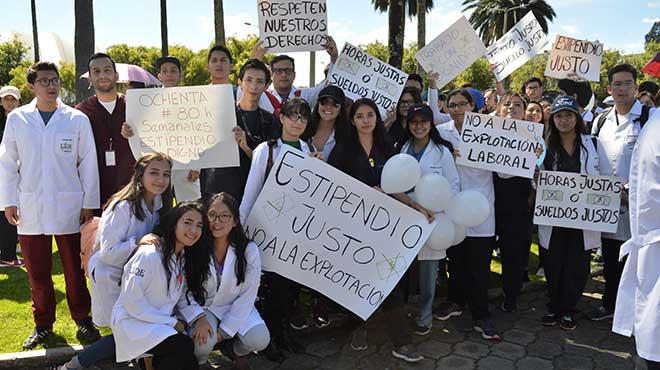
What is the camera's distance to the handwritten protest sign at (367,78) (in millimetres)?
5590

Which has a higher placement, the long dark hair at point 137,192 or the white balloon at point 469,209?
the long dark hair at point 137,192

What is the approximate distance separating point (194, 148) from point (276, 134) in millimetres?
696

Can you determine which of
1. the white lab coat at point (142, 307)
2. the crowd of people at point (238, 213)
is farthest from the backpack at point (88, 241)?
the white lab coat at point (142, 307)

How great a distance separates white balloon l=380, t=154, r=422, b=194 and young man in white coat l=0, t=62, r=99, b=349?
241cm

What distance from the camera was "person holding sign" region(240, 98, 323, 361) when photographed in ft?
13.8

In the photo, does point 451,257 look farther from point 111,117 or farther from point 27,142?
point 27,142

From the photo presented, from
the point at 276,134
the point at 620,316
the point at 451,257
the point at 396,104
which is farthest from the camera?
the point at 396,104

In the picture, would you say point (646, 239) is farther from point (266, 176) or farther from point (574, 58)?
point (574, 58)

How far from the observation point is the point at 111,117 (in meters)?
4.73

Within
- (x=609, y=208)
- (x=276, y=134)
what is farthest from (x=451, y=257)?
(x=276, y=134)

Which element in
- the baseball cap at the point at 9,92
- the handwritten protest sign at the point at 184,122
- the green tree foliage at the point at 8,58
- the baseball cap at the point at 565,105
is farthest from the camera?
the green tree foliage at the point at 8,58

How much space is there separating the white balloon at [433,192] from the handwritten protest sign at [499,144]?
55cm

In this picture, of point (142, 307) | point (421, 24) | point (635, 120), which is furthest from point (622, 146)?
point (421, 24)

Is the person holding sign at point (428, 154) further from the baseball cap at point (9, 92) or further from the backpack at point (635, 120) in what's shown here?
the baseball cap at point (9, 92)
